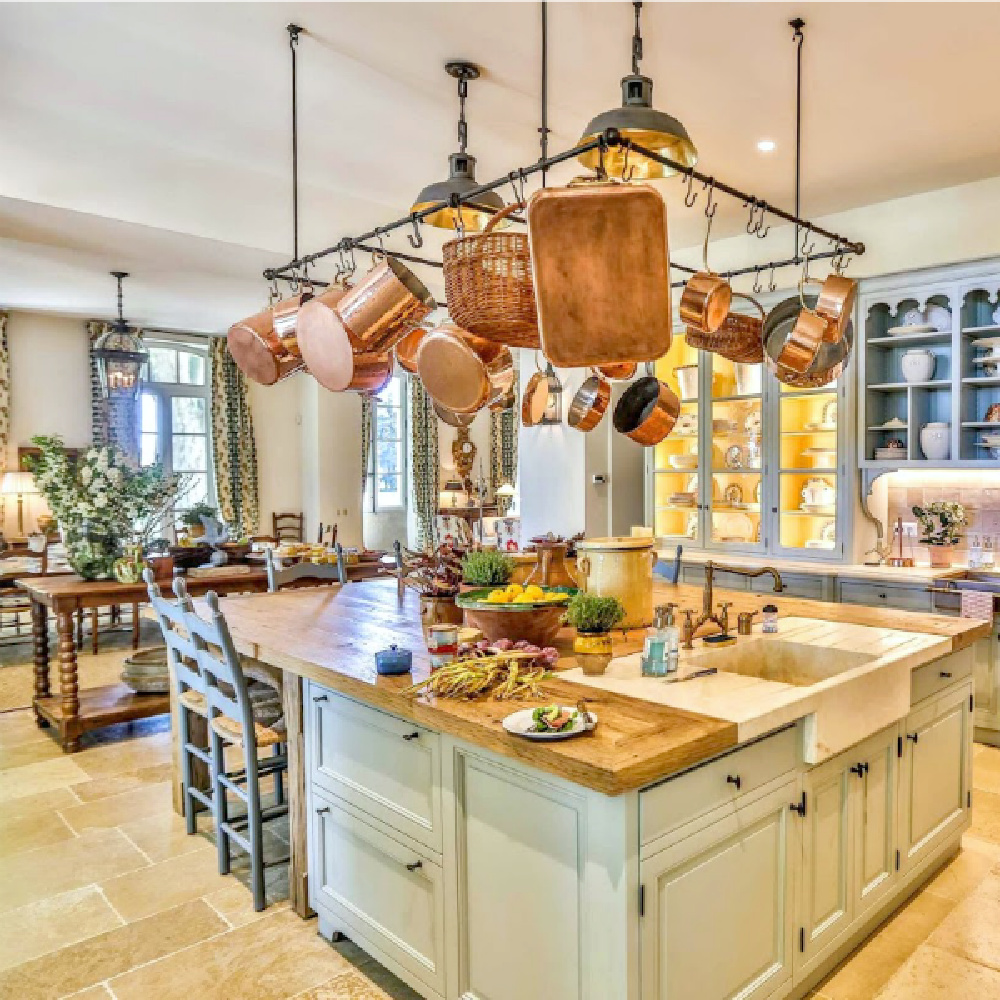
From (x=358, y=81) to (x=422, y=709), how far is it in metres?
2.56

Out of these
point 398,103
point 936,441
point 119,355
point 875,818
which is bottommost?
point 875,818

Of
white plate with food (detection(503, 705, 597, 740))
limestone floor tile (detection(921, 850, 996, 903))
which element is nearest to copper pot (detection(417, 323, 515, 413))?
white plate with food (detection(503, 705, 597, 740))

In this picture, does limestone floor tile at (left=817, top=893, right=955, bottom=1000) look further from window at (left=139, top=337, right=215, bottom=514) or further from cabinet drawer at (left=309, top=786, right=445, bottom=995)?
window at (left=139, top=337, right=215, bottom=514)

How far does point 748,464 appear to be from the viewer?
5.26 metres

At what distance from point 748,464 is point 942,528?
1.19 m

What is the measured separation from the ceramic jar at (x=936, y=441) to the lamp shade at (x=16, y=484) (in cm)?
784

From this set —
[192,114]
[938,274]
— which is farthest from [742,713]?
[938,274]

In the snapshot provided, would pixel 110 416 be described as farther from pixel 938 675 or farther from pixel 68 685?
pixel 938 675

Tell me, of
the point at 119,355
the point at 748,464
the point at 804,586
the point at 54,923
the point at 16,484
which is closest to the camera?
the point at 54,923

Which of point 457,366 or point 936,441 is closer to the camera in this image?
point 457,366

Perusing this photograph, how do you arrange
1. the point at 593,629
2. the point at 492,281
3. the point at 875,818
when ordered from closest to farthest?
the point at 492,281 → the point at 593,629 → the point at 875,818

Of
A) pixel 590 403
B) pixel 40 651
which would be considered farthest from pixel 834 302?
pixel 40 651

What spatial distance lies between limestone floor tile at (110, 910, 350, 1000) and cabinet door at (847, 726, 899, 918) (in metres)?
1.50

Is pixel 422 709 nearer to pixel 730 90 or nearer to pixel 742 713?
pixel 742 713
